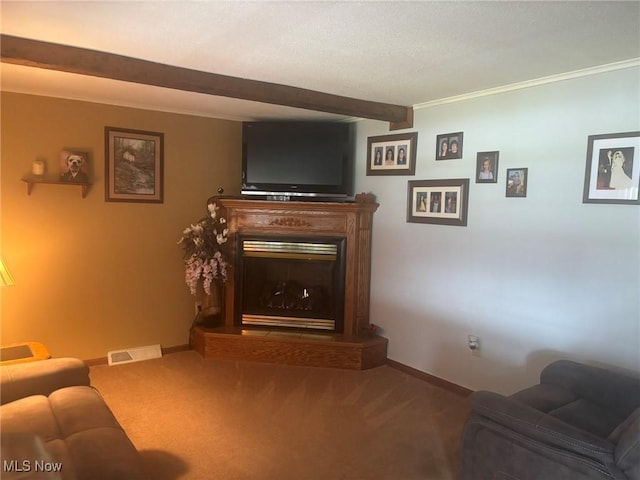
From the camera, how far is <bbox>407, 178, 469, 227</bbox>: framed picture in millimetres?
3664

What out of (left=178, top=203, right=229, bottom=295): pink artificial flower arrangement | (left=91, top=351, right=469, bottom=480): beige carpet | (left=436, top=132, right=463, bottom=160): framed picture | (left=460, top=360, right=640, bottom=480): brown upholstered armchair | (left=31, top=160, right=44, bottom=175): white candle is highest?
(left=436, top=132, right=463, bottom=160): framed picture

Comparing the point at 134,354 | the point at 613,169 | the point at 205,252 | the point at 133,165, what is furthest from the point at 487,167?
the point at 134,354

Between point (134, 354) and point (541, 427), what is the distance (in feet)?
11.4

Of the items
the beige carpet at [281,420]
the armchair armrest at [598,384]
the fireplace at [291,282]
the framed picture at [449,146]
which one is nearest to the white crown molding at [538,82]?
the framed picture at [449,146]

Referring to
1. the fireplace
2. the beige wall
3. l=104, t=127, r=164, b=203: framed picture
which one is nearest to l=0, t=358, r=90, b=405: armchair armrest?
the beige wall

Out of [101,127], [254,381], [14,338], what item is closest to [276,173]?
[101,127]

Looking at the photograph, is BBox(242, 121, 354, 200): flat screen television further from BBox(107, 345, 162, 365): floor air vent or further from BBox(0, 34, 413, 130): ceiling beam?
BBox(107, 345, 162, 365): floor air vent

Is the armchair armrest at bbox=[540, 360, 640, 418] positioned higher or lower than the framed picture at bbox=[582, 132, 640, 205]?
lower

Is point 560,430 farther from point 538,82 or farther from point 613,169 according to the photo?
point 538,82

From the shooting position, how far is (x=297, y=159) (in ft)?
14.6

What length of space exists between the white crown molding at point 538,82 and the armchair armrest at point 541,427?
1974mm

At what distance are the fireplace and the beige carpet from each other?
0.50 meters

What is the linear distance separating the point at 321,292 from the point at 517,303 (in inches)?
74.2

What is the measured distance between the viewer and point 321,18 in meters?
2.13
